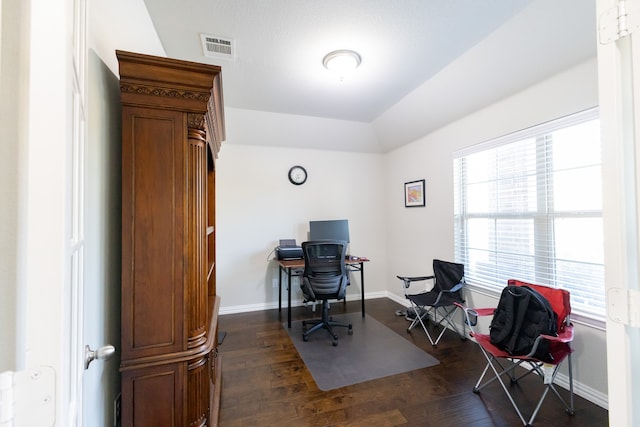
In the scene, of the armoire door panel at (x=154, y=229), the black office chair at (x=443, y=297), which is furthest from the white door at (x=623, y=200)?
the black office chair at (x=443, y=297)

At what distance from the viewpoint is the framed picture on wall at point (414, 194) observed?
3625 millimetres

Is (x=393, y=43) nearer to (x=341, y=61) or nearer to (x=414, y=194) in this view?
(x=341, y=61)

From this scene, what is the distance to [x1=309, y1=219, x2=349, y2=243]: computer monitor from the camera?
3932mm

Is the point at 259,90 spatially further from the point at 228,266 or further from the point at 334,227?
the point at 228,266

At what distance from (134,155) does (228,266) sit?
9.21 feet

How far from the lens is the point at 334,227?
13.1 feet

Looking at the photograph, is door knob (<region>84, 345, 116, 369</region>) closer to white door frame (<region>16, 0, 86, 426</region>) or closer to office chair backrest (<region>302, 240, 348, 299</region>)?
white door frame (<region>16, 0, 86, 426</region>)

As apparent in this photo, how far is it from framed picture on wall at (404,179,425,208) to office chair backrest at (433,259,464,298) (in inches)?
34.9

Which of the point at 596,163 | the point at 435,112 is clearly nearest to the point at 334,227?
the point at 435,112

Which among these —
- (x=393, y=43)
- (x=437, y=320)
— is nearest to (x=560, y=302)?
(x=437, y=320)

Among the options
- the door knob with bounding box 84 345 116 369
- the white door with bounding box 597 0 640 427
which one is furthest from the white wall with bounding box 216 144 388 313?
the white door with bounding box 597 0 640 427

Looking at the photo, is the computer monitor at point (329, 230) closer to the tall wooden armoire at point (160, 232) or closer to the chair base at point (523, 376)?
the chair base at point (523, 376)

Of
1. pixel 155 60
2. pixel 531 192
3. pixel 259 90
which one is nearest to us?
pixel 155 60

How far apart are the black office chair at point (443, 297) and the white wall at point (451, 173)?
16cm
